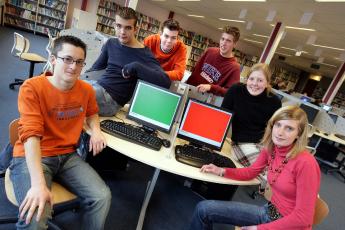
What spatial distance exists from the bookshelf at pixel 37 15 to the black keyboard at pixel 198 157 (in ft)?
30.0

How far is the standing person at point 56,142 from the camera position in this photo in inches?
46.3

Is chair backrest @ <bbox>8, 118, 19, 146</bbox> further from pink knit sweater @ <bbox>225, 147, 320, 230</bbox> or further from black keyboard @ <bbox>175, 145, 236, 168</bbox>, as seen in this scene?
pink knit sweater @ <bbox>225, 147, 320, 230</bbox>

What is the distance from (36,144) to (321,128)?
526 centimetres

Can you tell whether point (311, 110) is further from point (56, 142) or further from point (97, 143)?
point (56, 142)

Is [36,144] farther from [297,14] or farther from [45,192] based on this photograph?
[297,14]

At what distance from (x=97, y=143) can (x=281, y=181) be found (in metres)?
1.10

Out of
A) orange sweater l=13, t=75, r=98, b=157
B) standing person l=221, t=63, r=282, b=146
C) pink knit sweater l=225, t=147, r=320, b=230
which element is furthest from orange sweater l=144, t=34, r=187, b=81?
pink knit sweater l=225, t=147, r=320, b=230

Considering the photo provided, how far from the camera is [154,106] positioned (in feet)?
6.08

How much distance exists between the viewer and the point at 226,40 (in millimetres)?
2398


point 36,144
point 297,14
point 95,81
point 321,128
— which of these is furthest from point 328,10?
point 36,144

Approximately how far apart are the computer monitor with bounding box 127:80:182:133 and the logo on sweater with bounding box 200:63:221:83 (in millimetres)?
893

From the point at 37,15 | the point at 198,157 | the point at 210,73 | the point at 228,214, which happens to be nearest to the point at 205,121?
the point at 198,157

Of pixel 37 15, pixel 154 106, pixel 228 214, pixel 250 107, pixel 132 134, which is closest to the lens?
pixel 228 214

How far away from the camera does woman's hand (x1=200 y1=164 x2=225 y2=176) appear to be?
5.19 feet
